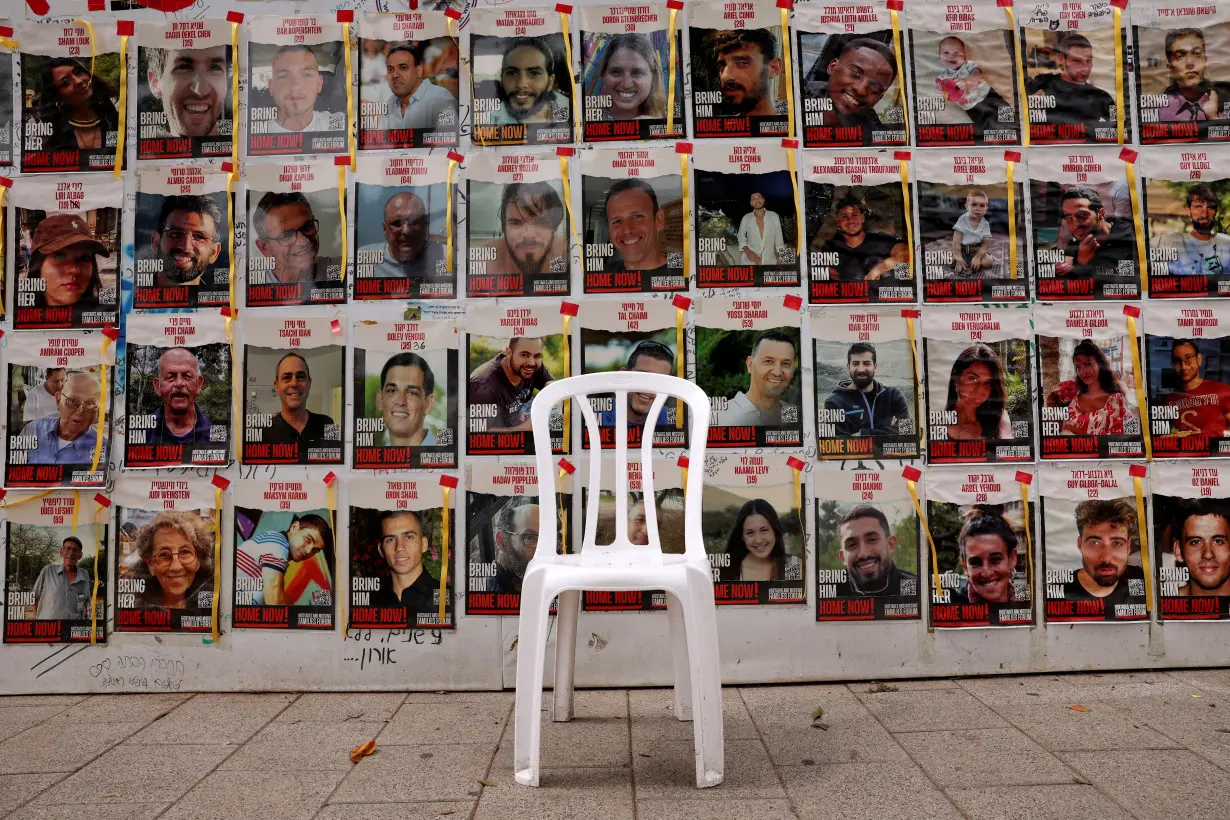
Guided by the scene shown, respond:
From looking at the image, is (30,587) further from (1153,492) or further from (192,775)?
(1153,492)

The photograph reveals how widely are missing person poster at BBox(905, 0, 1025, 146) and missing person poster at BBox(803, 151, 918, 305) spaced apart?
0.73ft

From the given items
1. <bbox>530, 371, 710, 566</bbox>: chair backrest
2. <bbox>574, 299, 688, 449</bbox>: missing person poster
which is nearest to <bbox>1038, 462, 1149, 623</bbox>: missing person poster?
<bbox>574, 299, 688, 449</bbox>: missing person poster

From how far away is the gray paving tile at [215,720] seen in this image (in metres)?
2.64

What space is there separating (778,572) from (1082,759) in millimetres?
1056

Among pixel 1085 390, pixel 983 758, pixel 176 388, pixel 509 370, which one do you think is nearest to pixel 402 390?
pixel 509 370

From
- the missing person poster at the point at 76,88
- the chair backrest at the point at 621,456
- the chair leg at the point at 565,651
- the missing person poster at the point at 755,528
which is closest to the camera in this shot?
the chair backrest at the point at 621,456

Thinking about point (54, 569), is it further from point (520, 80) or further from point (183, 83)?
point (520, 80)

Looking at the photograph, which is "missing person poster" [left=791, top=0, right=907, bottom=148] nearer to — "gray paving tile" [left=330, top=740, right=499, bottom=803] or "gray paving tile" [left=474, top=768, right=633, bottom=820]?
"gray paving tile" [left=474, top=768, right=633, bottom=820]

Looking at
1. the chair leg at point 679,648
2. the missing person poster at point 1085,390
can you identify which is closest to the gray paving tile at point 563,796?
the chair leg at point 679,648

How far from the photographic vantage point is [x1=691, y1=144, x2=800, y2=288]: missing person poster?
311 centimetres

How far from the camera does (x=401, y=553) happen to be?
3.10 meters

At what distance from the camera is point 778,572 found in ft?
10.1

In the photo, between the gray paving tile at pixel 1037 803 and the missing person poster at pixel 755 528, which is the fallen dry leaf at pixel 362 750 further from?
the gray paving tile at pixel 1037 803

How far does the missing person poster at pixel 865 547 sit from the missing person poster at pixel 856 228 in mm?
644
